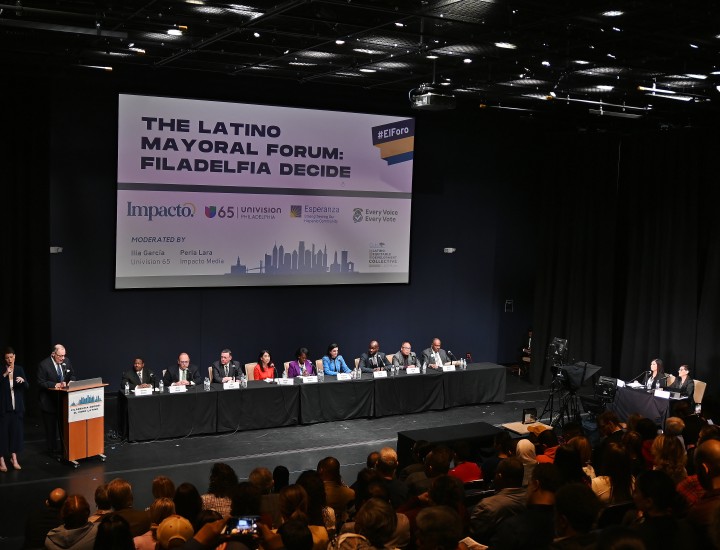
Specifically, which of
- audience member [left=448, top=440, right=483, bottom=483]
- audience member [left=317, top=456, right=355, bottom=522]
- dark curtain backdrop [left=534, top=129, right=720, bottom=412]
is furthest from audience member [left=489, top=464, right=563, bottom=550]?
dark curtain backdrop [left=534, top=129, right=720, bottom=412]

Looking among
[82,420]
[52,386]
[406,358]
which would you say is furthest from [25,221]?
[406,358]

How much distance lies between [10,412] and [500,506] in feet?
19.4

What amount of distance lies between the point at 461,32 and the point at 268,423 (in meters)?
5.36

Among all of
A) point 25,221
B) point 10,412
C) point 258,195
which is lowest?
point 10,412

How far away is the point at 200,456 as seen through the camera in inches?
367

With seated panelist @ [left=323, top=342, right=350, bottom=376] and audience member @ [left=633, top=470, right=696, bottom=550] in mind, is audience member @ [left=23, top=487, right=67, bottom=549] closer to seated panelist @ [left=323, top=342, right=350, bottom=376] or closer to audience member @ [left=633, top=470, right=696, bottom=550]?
audience member @ [left=633, top=470, right=696, bottom=550]

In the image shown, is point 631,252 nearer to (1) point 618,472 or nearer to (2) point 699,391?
(2) point 699,391

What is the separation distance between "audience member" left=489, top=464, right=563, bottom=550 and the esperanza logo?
27.4 feet

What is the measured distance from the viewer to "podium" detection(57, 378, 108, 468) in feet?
28.6

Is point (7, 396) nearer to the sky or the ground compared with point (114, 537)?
nearer to the ground

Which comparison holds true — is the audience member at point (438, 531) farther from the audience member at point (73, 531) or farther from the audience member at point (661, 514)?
the audience member at point (73, 531)

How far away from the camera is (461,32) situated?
27.1ft

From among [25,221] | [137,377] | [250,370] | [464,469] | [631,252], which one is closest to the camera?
[464,469]

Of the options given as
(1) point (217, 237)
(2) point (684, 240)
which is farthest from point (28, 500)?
(2) point (684, 240)
